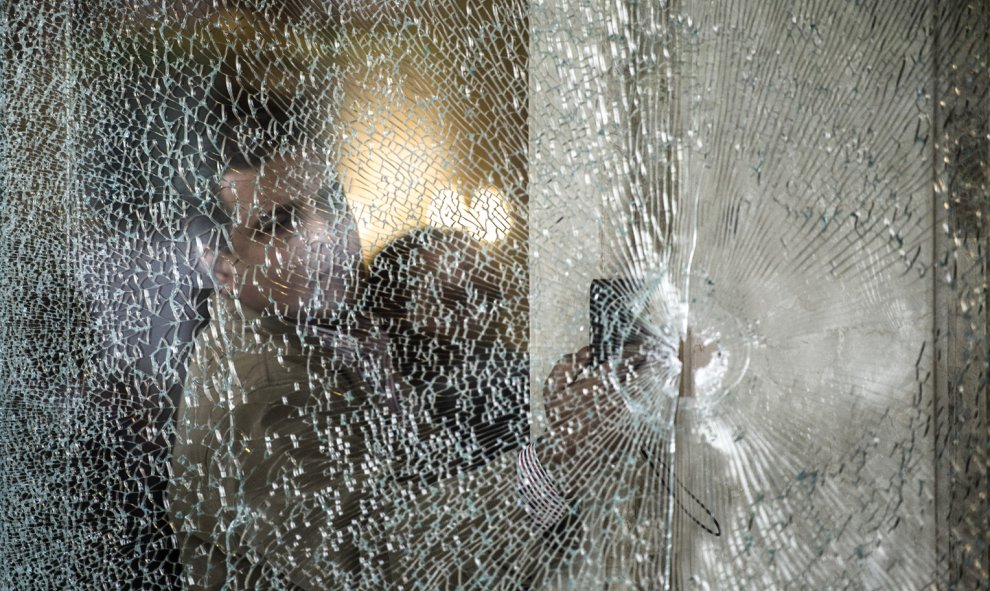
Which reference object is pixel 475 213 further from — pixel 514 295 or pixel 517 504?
pixel 517 504

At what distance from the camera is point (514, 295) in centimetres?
55

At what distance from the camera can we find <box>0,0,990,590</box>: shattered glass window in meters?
0.44

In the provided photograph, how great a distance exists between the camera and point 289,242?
0.60 meters

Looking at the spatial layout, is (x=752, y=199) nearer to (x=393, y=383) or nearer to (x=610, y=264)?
(x=610, y=264)

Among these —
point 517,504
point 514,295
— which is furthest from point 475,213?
point 517,504

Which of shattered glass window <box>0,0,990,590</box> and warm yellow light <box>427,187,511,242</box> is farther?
warm yellow light <box>427,187,511,242</box>

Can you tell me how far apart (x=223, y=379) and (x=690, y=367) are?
402 millimetres

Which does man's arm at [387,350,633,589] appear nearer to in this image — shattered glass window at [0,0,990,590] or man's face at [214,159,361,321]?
shattered glass window at [0,0,990,590]

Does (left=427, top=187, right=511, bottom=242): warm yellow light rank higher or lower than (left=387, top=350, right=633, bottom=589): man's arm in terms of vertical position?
higher

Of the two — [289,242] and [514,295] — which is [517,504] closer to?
[514,295]

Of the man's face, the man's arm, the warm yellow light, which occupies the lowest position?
the man's arm

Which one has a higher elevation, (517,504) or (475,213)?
(475,213)

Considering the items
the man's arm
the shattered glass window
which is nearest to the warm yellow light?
the shattered glass window

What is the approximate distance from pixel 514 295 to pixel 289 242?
7.9 inches
